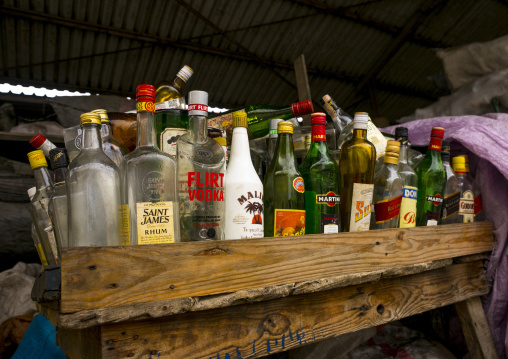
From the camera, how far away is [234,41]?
4.09 meters

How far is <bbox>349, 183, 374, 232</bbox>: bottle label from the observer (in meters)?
1.14

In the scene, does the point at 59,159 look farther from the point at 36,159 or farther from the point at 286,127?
the point at 286,127

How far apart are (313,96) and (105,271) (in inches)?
190

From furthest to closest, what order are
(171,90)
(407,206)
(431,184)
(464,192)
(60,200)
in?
(464,192) → (431,184) → (407,206) → (171,90) → (60,200)

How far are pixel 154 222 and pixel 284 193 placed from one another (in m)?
0.39

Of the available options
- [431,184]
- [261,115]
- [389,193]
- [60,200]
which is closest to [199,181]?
[60,200]

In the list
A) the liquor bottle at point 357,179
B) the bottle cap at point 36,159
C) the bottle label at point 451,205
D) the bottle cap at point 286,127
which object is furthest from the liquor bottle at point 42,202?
the bottle label at point 451,205

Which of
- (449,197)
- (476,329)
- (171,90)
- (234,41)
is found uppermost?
(234,41)

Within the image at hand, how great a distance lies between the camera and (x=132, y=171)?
846 mm

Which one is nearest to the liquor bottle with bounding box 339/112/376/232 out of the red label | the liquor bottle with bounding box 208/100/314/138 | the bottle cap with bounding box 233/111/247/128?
the red label

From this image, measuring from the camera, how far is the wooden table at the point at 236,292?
713 millimetres

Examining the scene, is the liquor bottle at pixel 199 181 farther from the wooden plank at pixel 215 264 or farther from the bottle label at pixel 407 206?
the bottle label at pixel 407 206

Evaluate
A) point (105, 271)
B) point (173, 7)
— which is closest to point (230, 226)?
point (105, 271)

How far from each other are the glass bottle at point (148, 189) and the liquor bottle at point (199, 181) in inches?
1.4
